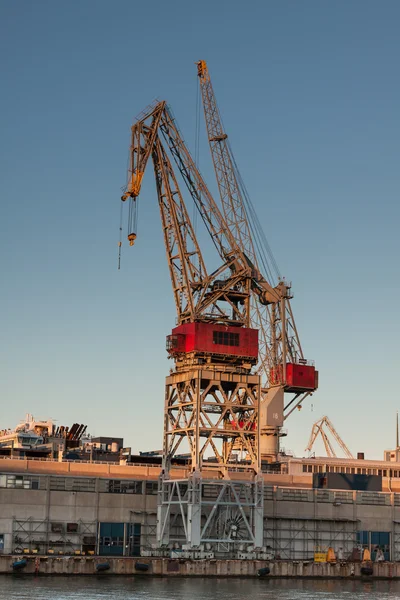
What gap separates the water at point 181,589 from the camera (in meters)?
99.8

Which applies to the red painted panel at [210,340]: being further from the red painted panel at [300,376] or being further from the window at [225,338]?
the red painted panel at [300,376]

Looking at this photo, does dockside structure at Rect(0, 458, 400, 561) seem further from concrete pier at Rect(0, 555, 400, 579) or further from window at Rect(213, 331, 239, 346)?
window at Rect(213, 331, 239, 346)

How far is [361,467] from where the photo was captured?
176750mm

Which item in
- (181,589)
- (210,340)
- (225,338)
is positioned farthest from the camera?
(225,338)

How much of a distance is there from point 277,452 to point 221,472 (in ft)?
116

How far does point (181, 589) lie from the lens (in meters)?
110

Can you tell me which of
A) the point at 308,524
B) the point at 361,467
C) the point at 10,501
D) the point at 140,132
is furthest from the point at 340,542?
the point at 140,132

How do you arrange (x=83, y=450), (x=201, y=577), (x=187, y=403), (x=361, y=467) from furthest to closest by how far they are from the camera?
(x=361, y=467) < (x=83, y=450) < (x=187, y=403) < (x=201, y=577)

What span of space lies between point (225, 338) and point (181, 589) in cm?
3804

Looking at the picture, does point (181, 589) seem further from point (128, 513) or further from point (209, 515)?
point (128, 513)

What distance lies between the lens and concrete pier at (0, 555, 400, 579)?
11781 centimetres

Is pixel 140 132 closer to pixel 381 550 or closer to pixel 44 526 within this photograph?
pixel 44 526

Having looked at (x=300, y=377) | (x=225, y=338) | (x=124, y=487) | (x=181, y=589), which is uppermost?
(x=225, y=338)

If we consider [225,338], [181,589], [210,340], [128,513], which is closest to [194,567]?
[128,513]
